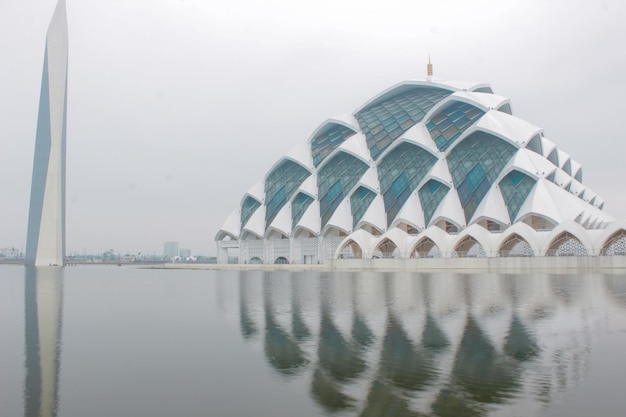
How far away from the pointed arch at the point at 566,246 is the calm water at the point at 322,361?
23.3 metres

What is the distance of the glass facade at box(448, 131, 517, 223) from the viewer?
157ft

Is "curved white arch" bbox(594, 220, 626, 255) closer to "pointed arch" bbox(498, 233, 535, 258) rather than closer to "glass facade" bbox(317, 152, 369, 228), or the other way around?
"pointed arch" bbox(498, 233, 535, 258)

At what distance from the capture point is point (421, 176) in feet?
176

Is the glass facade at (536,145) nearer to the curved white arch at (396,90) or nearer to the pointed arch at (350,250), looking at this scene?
the curved white arch at (396,90)

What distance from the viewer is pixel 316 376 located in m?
7.10

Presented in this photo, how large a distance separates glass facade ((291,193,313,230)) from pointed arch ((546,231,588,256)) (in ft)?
94.5

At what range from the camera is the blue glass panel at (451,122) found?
53.2 m

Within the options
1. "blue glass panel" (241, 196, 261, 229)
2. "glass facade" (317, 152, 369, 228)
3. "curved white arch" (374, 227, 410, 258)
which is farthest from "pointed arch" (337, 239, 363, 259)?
"blue glass panel" (241, 196, 261, 229)

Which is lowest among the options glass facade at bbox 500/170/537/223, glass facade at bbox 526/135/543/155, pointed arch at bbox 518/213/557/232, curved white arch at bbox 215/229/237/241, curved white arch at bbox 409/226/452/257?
A: curved white arch at bbox 409/226/452/257

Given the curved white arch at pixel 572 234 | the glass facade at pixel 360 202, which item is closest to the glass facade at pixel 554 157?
the glass facade at pixel 360 202

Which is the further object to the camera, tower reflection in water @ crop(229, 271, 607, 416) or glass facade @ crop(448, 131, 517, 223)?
glass facade @ crop(448, 131, 517, 223)

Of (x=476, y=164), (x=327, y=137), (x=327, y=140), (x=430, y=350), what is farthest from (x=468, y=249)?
(x=430, y=350)

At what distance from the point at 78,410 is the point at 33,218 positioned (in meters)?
66.6

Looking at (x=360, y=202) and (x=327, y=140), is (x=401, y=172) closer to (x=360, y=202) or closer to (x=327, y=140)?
(x=360, y=202)
